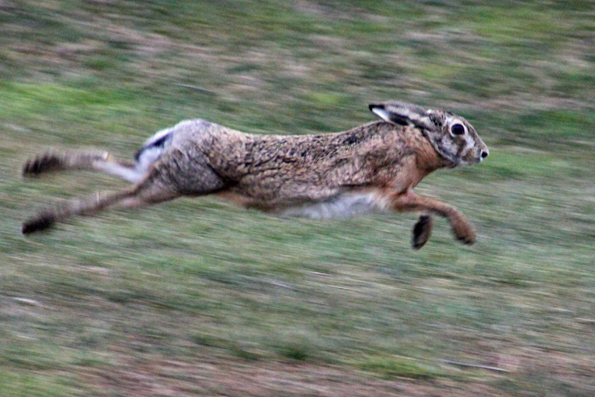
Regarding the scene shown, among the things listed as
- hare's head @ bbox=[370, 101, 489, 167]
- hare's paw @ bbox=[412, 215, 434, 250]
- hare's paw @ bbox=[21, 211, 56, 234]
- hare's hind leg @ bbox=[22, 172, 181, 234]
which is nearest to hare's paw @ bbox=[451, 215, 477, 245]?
hare's paw @ bbox=[412, 215, 434, 250]

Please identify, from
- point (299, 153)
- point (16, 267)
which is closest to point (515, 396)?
point (299, 153)

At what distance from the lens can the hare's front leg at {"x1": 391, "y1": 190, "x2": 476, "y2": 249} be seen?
734 cm

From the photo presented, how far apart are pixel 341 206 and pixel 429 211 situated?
71 centimetres

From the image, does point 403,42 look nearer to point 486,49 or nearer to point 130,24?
point 486,49

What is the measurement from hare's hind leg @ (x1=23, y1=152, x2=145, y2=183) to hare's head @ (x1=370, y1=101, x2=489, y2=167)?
6.50 feet

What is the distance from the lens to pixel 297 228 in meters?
8.57

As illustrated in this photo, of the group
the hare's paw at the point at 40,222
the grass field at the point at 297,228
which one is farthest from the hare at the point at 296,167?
the grass field at the point at 297,228

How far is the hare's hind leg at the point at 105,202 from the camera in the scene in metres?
6.96

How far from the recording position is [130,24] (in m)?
13.4

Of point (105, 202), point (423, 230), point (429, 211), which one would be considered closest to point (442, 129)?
point (429, 211)

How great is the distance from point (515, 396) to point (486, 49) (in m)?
8.24

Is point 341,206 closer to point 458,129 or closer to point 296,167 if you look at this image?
point 296,167

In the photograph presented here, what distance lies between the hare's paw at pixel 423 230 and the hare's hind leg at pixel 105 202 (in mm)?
1884

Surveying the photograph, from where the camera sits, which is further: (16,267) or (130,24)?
(130,24)
